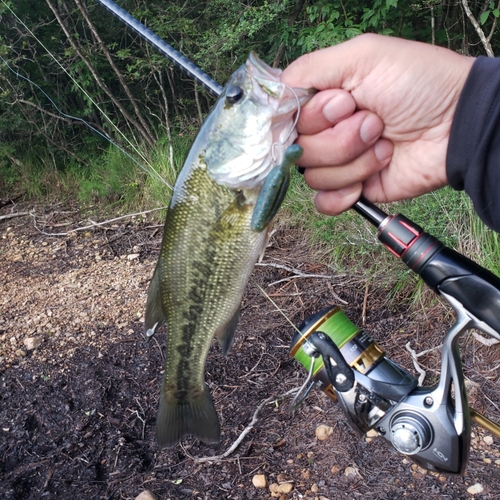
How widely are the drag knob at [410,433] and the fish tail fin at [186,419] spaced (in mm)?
648

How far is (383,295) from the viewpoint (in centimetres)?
346

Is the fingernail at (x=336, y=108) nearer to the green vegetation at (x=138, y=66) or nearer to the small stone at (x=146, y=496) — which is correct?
the small stone at (x=146, y=496)

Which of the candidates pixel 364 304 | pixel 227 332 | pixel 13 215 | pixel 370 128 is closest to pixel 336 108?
pixel 370 128

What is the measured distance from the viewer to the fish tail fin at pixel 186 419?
6.03 ft

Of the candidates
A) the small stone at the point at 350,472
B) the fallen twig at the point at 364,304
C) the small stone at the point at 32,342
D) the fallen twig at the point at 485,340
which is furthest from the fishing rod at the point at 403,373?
the small stone at the point at 32,342

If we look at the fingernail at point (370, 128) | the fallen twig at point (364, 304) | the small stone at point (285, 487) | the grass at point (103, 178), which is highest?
the fingernail at point (370, 128)

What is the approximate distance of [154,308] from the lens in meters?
1.68

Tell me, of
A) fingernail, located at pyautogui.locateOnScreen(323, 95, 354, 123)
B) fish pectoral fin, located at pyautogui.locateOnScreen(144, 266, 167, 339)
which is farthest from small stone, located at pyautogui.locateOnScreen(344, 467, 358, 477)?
fingernail, located at pyautogui.locateOnScreen(323, 95, 354, 123)

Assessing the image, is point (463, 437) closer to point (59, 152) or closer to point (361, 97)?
point (361, 97)

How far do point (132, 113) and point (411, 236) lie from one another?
6.31 meters

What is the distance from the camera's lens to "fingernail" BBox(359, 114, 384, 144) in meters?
1.60

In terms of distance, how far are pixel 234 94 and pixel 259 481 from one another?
193 cm

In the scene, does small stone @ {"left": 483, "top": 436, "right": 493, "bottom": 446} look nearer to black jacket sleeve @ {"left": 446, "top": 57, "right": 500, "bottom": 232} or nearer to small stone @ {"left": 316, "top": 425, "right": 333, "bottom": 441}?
small stone @ {"left": 316, "top": 425, "right": 333, "bottom": 441}

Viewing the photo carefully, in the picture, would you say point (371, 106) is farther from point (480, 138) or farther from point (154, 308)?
point (154, 308)
